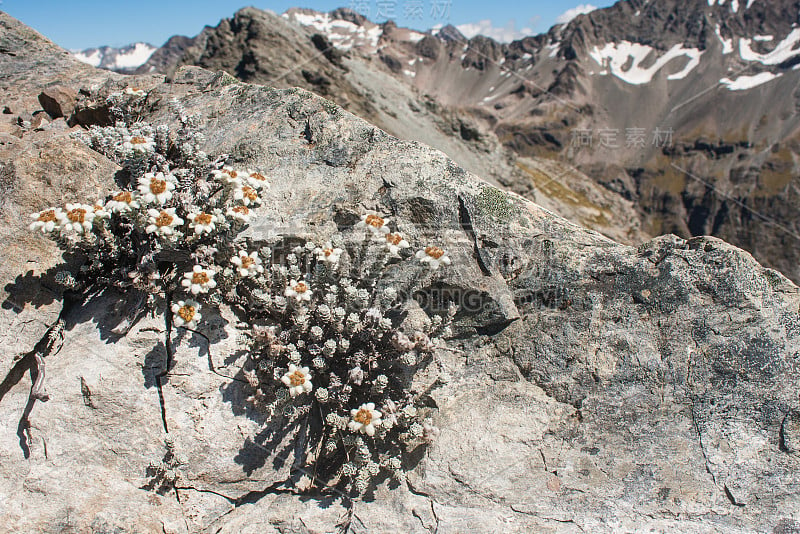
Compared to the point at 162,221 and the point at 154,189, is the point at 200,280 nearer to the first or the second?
the point at 162,221

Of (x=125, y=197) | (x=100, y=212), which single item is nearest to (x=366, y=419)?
(x=125, y=197)

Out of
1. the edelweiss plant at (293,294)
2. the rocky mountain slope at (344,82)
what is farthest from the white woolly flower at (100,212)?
the rocky mountain slope at (344,82)

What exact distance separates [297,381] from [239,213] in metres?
1.95

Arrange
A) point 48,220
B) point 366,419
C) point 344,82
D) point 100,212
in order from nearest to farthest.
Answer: point 366,419 → point 48,220 → point 100,212 → point 344,82

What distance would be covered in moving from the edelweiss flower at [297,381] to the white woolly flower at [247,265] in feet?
3.75

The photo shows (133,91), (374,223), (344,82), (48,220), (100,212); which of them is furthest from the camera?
(344,82)

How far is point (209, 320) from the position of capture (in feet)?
17.6

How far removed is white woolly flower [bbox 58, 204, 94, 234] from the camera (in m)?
4.76

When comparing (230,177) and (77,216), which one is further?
(230,177)

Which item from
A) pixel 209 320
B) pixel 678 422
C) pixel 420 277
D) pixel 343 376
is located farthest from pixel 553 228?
pixel 209 320

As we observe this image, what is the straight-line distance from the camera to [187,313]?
4.82m

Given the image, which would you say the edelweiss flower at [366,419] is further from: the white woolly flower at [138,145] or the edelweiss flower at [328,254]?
the white woolly flower at [138,145]

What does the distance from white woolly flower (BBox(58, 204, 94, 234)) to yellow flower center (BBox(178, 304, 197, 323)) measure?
1.29m

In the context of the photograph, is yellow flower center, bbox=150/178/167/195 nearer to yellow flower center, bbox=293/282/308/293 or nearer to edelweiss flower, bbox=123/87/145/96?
yellow flower center, bbox=293/282/308/293
